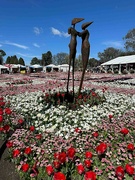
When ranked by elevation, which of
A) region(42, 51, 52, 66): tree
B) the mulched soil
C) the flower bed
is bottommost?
the mulched soil

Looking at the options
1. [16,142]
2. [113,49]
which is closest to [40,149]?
[16,142]

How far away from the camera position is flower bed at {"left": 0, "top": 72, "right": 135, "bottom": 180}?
2.31m

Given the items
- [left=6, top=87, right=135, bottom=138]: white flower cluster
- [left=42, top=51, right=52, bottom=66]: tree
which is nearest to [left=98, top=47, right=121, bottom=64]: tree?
[left=42, top=51, right=52, bottom=66]: tree

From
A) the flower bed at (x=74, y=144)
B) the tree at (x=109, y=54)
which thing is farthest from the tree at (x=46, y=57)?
the flower bed at (x=74, y=144)

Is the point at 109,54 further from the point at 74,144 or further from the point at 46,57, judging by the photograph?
the point at 74,144

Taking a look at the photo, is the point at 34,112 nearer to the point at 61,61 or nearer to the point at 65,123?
the point at 65,123

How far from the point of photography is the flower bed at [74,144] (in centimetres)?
231

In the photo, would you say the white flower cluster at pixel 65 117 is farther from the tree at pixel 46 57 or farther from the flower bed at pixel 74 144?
the tree at pixel 46 57

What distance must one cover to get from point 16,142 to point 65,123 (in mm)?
1147

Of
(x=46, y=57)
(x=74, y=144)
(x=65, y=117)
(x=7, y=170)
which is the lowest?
(x=7, y=170)

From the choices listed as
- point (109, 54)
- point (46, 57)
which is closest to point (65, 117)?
point (109, 54)

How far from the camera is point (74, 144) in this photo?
3189 millimetres

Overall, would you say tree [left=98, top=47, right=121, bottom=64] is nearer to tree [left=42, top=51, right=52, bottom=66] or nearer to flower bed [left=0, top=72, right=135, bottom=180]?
tree [left=42, top=51, right=52, bottom=66]

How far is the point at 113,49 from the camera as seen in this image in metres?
83.4
